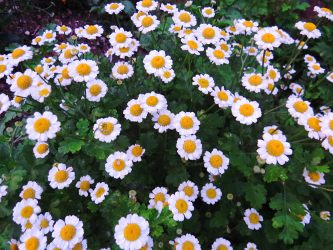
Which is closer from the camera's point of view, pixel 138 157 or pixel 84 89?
pixel 138 157

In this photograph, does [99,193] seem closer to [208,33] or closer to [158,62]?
[158,62]

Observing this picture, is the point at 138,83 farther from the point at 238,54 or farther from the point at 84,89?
the point at 238,54

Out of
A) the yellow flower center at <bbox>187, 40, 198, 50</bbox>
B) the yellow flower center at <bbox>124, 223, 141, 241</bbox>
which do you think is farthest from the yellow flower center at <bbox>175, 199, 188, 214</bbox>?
the yellow flower center at <bbox>187, 40, 198, 50</bbox>

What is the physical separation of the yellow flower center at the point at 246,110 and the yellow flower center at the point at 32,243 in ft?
4.84

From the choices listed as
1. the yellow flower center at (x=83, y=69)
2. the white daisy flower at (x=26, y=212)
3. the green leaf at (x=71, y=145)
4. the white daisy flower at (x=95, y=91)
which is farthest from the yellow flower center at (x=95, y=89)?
the white daisy flower at (x=26, y=212)

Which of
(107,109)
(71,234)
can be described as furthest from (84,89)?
(71,234)

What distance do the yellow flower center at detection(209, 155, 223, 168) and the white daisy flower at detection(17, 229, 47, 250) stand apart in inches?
43.4

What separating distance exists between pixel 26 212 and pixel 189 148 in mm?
1061

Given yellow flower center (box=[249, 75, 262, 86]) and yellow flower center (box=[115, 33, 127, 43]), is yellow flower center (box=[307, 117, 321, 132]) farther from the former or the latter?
yellow flower center (box=[115, 33, 127, 43])

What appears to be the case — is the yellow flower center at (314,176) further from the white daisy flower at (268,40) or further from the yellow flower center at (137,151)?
the yellow flower center at (137,151)

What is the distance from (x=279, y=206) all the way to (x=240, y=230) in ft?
1.11

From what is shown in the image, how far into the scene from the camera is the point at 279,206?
2217 mm

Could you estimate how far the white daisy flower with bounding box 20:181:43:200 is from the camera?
2.06 m

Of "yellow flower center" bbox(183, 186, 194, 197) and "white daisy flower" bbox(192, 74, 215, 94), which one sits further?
"white daisy flower" bbox(192, 74, 215, 94)
